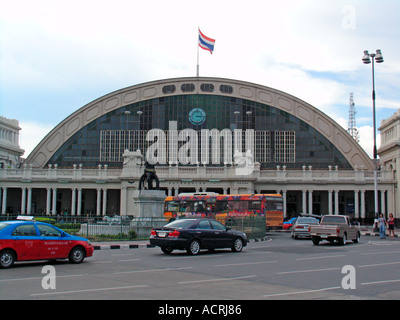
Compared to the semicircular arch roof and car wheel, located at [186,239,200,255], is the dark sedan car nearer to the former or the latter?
car wheel, located at [186,239,200,255]

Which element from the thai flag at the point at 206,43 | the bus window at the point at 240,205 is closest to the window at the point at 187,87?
the thai flag at the point at 206,43

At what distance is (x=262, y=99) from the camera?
248ft

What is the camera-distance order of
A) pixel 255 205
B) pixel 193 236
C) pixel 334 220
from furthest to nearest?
pixel 255 205, pixel 334 220, pixel 193 236

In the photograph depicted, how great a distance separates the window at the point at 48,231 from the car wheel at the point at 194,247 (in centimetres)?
619

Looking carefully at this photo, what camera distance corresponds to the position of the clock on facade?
74375mm

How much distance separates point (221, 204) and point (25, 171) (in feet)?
111

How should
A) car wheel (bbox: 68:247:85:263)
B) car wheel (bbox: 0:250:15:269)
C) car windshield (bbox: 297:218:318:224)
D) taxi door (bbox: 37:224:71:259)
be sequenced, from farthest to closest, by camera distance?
car windshield (bbox: 297:218:318:224) → car wheel (bbox: 68:247:85:263) → taxi door (bbox: 37:224:71:259) → car wheel (bbox: 0:250:15:269)

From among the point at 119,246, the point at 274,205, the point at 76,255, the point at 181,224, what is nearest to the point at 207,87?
the point at 274,205

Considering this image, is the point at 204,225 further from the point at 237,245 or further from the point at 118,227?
the point at 118,227

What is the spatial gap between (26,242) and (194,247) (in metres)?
7.75

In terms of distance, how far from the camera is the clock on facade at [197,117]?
2928 inches

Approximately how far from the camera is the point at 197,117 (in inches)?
2940

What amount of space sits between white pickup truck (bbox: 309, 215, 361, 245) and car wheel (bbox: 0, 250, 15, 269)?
59.4 ft

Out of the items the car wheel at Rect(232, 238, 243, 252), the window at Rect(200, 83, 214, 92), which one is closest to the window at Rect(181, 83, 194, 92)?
the window at Rect(200, 83, 214, 92)
